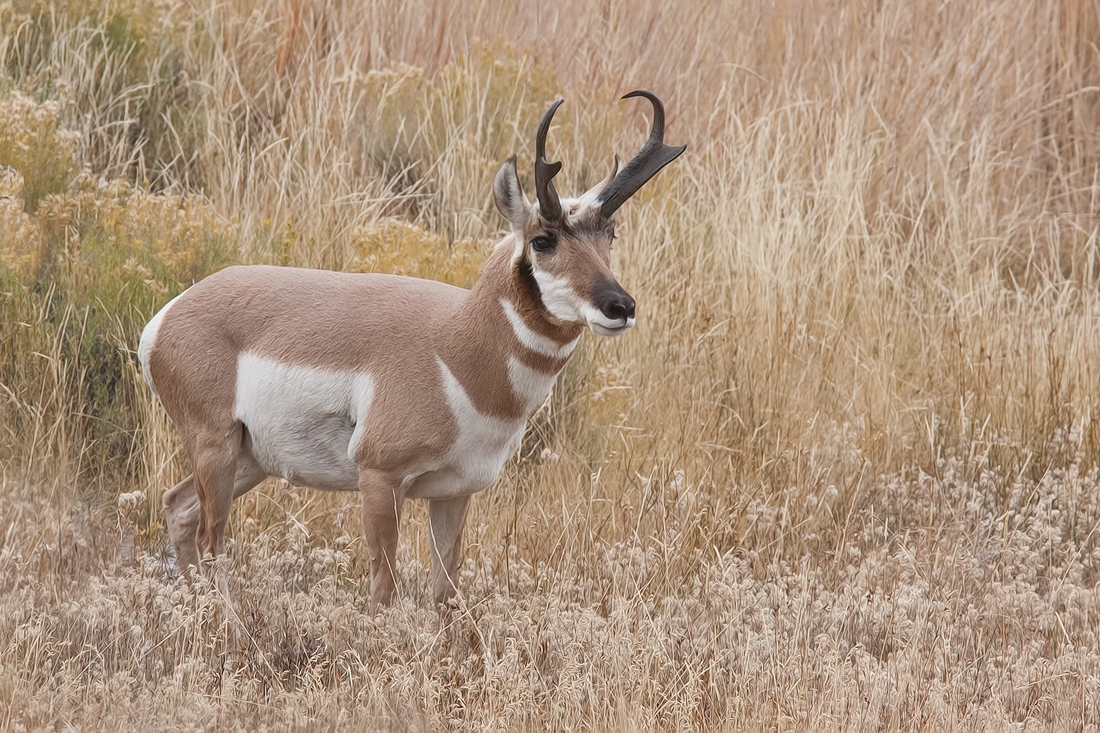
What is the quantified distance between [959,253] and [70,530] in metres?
5.09

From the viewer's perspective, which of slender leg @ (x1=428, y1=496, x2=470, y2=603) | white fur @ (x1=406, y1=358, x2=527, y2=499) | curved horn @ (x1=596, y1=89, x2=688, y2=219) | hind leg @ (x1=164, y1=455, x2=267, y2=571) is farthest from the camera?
hind leg @ (x1=164, y1=455, x2=267, y2=571)

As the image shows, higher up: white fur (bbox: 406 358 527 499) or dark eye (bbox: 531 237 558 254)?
dark eye (bbox: 531 237 558 254)

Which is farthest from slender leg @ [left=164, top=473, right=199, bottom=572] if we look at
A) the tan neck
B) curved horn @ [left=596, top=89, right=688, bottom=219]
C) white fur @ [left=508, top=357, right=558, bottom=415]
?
curved horn @ [left=596, top=89, right=688, bottom=219]

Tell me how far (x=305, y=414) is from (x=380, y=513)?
1.31 feet

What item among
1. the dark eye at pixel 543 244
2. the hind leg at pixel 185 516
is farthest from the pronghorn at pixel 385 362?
the hind leg at pixel 185 516

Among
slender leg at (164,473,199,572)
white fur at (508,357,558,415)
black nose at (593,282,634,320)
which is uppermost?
black nose at (593,282,634,320)

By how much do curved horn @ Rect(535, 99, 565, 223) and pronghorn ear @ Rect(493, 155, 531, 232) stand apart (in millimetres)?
65

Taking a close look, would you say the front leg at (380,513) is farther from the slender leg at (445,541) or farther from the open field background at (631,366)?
the slender leg at (445,541)

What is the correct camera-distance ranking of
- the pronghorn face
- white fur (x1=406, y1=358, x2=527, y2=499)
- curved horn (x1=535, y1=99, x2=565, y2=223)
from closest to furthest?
curved horn (x1=535, y1=99, x2=565, y2=223), the pronghorn face, white fur (x1=406, y1=358, x2=527, y2=499)

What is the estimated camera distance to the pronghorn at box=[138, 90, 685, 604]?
3.97m

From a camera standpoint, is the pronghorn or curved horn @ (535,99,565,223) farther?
the pronghorn

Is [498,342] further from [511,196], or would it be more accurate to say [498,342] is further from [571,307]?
[511,196]

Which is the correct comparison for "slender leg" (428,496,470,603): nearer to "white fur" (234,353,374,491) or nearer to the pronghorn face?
"white fur" (234,353,374,491)

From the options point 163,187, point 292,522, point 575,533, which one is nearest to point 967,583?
point 575,533
